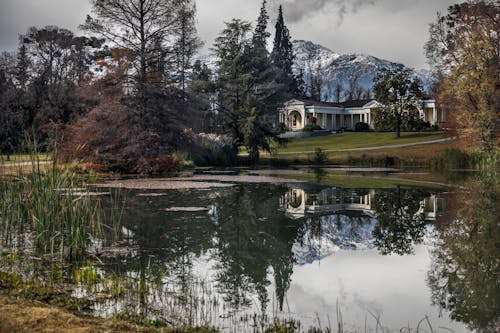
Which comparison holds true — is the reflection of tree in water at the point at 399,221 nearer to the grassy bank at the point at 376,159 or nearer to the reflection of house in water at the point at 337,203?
the reflection of house in water at the point at 337,203

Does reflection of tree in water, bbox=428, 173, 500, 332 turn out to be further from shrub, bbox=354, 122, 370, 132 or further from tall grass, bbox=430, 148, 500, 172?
shrub, bbox=354, 122, 370, 132

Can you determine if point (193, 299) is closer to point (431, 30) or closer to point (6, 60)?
→ point (431, 30)

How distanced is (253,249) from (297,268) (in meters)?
1.19

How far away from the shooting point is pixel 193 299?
17.0ft

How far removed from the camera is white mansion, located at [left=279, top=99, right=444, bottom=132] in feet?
212

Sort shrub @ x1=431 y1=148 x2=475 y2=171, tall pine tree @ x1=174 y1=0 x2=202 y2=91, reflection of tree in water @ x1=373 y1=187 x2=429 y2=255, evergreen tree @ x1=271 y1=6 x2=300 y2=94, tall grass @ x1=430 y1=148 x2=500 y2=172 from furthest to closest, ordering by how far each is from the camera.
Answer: evergreen tree @ x1=271 y1=6 x2=300 y2=94, shrub @ x1=431 y1=148 x2=475 y2=171, tall grass @ x1=430 y1=148 x2=500 y2=172, tall pine tree @ x1=174 y1=0 x2=202 y2=91, reflection of tree in water @ x1=373 y1=187 x2=429 y2=255

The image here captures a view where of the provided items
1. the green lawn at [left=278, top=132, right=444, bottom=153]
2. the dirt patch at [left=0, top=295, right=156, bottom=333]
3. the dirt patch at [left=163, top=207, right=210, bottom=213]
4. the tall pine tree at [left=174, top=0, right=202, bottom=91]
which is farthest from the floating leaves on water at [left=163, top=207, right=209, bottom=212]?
the green lawn at [left=278, top=132, right=444, bottom=153]

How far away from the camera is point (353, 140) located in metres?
50.0

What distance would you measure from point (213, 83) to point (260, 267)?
32.5m

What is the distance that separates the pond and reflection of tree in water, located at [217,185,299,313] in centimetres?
2

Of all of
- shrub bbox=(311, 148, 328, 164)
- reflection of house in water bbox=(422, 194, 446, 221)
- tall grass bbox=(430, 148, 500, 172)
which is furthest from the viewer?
shrub bbox=(311, 148, 328, 164)

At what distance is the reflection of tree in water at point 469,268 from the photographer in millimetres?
5023

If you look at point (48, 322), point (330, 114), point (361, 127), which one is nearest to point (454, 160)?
point (48, 322)

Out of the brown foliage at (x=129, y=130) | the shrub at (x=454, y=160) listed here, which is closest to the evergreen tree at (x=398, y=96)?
the shrub at (x=454, y=160)
